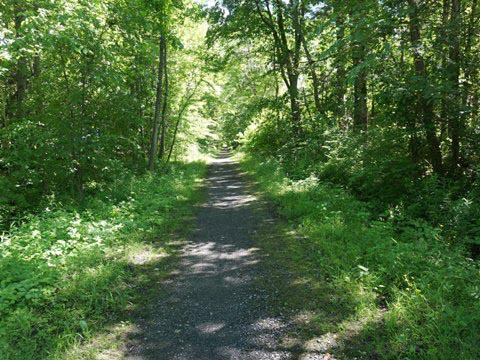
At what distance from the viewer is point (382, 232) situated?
5395 mm

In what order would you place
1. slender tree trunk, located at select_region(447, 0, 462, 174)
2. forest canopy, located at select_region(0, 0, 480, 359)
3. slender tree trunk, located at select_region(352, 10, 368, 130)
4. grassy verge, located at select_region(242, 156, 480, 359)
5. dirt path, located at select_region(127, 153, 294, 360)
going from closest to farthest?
grassy verge, located at select_region(242, 156, 480, 359) → dirt path, located at select_region(127, 153, 294, 360) → forest canopy, located at select_region(0, 0, 480, 359) → slender tree trunk, located at select_region(352, 10, 368, 130) → slender tree trunk, located at select_region(447, 0, 462, 174)

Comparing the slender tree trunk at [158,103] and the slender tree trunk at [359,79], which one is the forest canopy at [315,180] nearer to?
the slender tree trunk at [359,79]

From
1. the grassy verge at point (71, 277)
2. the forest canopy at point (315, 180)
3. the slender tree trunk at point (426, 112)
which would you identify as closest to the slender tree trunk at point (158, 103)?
the forest canopy at point (315, 180)

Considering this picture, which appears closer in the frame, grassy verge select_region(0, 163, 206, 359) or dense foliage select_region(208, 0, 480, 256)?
grassy verge select_region(0, 163, 206, 359)

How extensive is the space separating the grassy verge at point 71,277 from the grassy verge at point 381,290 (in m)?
2.21

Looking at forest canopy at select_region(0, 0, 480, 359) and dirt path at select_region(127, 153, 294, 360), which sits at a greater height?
forest canopy at select_region(0, 0, 480, 359)

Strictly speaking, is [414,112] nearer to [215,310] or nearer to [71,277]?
[215,310]

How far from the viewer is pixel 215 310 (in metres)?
3.86

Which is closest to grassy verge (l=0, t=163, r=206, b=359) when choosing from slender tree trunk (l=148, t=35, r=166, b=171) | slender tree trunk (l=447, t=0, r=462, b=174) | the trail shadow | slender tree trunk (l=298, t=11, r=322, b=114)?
the trail shadow

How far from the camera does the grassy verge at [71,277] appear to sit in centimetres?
323

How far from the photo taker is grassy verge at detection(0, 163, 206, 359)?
3229mm

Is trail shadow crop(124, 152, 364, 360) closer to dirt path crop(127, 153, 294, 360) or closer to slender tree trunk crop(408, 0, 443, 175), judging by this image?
dirt path crop(127, 153, 294, 360)

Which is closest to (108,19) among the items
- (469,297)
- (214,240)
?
(214,240)

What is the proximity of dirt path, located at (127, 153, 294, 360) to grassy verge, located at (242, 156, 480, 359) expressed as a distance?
0.40 metres
